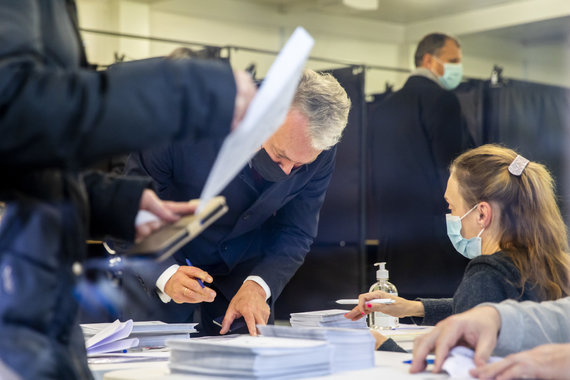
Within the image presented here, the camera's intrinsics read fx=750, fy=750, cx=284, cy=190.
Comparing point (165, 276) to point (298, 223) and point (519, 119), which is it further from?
point (519, 119)

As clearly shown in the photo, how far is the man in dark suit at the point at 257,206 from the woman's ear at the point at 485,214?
46 centimetres

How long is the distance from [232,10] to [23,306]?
294 inches

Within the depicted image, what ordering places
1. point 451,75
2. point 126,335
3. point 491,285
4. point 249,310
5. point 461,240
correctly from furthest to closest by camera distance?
point 451,75 → point 461,240 → point 249,310 → point 126,335 → point 491,285

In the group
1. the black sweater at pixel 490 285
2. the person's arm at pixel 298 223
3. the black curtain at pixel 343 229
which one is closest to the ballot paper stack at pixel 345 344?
the black sweater at pixel 490 285

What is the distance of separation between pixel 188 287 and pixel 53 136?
1230mm

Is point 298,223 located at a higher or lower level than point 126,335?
higher

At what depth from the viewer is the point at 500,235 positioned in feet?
5.60

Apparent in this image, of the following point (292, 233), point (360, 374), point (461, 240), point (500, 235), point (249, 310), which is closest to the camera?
point (360, 374)

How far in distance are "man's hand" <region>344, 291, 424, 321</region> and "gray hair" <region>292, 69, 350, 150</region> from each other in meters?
0.43

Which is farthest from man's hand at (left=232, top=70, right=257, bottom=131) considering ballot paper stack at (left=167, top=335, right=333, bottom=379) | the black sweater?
the black sweater

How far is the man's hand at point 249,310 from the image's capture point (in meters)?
1.82

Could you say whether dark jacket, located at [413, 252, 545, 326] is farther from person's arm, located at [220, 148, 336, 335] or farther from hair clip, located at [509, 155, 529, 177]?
person's arm, located at [220, 148, 336, 335]

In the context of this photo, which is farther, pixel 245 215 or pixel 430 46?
pixel 430 46

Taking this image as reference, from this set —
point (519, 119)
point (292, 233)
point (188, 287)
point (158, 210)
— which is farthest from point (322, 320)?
point (519, 119)
